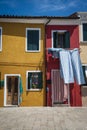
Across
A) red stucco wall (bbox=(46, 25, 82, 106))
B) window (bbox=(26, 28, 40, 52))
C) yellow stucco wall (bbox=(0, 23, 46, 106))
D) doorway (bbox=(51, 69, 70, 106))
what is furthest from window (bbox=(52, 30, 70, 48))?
doorway (bbox=(51, 69, 70, 106))

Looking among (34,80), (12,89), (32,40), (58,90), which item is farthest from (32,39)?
(58,90)

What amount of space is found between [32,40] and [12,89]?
400 cm

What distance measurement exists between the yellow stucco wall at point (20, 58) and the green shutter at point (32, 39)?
1.02 ft

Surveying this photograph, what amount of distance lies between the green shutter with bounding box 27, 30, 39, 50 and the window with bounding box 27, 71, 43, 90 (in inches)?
74.6

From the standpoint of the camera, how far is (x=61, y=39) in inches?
817

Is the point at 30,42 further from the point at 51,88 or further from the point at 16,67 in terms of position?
the point at 51,88

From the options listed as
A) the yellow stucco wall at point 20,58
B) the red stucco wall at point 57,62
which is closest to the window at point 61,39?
the red stucco wall at point 57,62

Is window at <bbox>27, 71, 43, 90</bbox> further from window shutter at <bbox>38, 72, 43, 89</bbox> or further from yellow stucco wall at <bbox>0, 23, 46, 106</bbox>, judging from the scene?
yellow stucco wall at <bbox>0, 23, 46, 106</bbox>

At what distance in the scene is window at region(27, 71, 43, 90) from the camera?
19.8 metres

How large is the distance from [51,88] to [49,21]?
5.01 meters

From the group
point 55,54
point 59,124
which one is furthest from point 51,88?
point 59,124

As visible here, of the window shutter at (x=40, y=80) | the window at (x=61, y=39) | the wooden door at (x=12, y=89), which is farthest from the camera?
the window at (x=61, y=39)

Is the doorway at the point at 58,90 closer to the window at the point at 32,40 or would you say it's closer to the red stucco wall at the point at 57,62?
the red stucco wall at the point at 57,62

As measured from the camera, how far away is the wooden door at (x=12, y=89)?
20047mm
